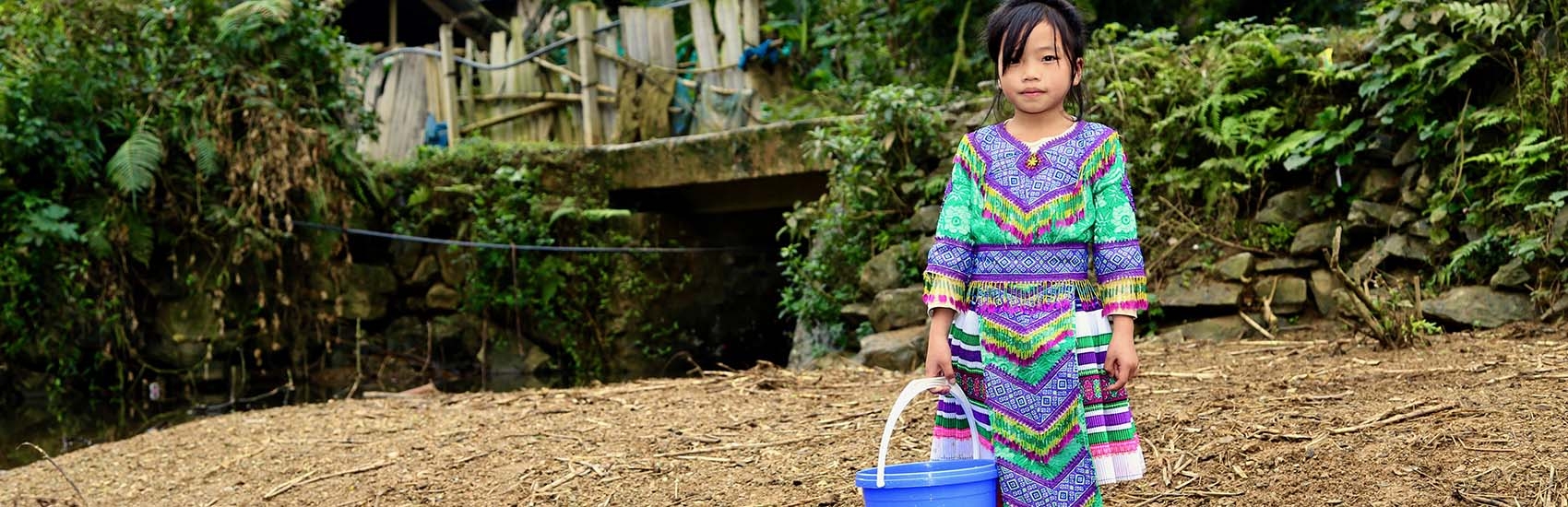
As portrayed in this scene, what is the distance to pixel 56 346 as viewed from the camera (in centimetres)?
893

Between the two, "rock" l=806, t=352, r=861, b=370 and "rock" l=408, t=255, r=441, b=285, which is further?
"rock" l=408, t=255, r=441, b=285

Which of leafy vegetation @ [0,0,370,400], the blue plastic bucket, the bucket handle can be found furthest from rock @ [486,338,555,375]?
the blue plastic bucket

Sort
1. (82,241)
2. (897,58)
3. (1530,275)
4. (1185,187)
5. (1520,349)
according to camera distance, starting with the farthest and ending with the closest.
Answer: (897,58) → (82,241) → (1185,187) → (1530,275) → (1520,349)

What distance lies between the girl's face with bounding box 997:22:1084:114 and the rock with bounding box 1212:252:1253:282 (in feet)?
12.0

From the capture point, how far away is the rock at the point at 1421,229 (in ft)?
18.1

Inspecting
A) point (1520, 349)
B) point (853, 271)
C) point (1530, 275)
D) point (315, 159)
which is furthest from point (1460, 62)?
point (315, 159)

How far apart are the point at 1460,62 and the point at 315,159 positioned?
7.21 metres

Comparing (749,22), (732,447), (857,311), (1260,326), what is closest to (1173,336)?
(1260,326)

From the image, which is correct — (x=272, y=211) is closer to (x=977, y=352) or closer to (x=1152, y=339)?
(x=1152, y=339)

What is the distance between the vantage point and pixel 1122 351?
2.52 metres

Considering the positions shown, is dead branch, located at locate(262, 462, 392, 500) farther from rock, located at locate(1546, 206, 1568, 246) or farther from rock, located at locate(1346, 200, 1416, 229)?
rock, located at locate(1546, 206, 1568, 246)

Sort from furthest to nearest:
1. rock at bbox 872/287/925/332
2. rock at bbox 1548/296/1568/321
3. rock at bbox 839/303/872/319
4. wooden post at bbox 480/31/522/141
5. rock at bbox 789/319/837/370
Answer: wooden post at bbox 480/31/522/141 < rock at bbox 789/319/837/370 < rock at bbox 839/303/872/319 < rock at bbox 872/287/925/332 < rock at bbox 1548/296/1568/321

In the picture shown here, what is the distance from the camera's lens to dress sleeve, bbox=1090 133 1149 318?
2.53 m

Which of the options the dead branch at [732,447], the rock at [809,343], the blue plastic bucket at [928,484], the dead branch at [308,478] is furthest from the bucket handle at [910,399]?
the rock at [809,343]
